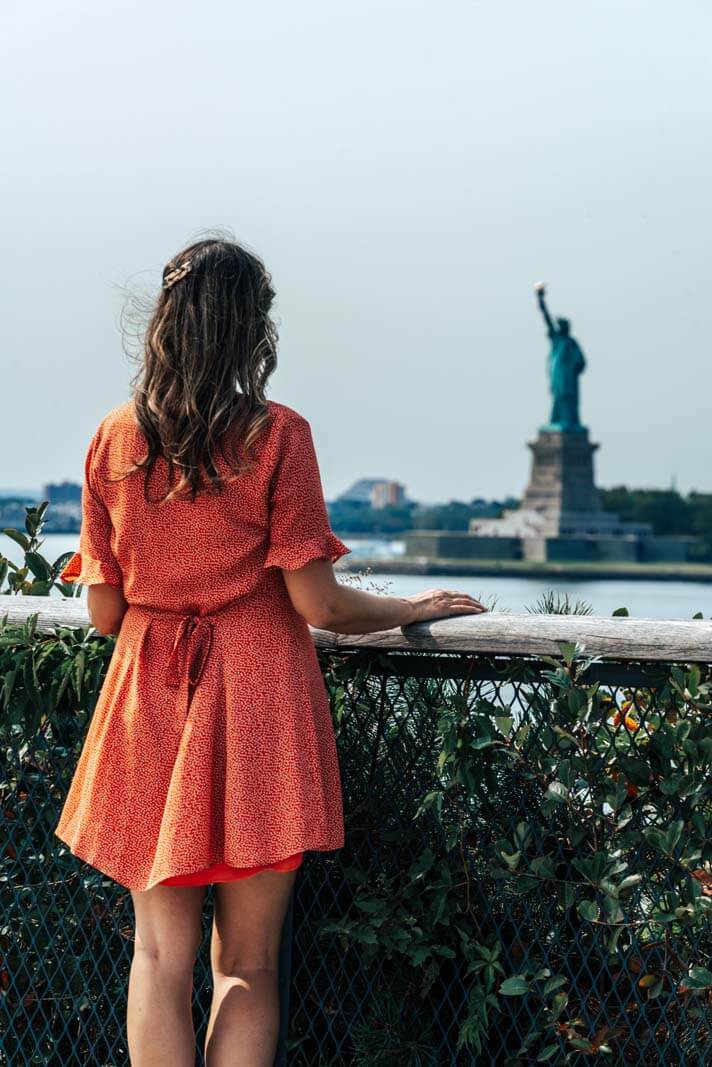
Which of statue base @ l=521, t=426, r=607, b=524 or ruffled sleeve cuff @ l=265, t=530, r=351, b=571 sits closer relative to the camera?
ruffled sleeve cuff @ l=265, t=530, r=351, b=571

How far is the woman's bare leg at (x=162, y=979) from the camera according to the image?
237 centimetres

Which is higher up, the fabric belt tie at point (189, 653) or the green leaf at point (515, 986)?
the fabric belt tie at point (189, 653)

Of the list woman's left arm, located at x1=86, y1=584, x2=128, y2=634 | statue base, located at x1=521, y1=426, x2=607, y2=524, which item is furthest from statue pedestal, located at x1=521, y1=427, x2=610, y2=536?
woman's left arm, located at x1=86, y1=584, x2=128, y2=634

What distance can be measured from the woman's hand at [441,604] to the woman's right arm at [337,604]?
0.12 ft

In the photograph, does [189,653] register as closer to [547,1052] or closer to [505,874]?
[505,874]

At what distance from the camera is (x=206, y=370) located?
2277mm

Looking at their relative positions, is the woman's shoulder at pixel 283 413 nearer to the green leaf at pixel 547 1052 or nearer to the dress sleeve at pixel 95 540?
the dress sleeve at pixel 95 540

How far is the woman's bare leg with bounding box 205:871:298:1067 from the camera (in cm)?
237

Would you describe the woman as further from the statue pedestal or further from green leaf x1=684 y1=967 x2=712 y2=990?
Result: the statue pedestal

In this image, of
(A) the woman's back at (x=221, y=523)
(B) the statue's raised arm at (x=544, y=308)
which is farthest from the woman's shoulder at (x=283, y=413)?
(B) the statue's raised arm at (x=544, y=308)

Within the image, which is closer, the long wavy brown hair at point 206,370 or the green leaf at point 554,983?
the long wavy brown hair at point 206,370

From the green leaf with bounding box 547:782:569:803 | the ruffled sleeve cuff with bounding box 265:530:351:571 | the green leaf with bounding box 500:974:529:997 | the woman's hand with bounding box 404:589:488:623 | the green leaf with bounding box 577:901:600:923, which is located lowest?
the green leaf with bounding box 500:974:529:997

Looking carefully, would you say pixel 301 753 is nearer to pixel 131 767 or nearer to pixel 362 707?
pixel 131 767

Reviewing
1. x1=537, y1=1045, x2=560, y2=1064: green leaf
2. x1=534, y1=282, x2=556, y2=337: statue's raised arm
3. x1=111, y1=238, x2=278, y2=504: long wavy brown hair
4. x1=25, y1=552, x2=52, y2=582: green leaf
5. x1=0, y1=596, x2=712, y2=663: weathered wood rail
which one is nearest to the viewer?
x1=111, y1=238, x2=278, y2=504: long wavy brown hair
